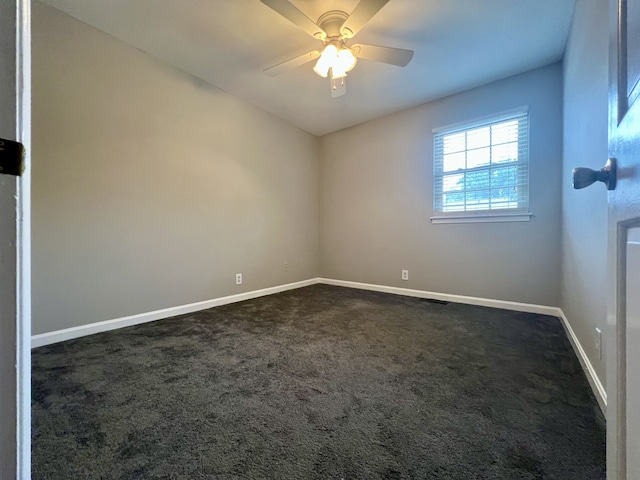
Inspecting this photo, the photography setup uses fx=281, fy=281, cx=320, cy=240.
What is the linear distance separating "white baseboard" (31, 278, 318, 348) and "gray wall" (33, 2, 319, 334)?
0.18 ft

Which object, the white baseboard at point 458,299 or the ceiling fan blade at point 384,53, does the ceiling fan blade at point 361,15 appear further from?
the white baseboard at point 458,299

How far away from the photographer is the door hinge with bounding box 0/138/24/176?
45 cm

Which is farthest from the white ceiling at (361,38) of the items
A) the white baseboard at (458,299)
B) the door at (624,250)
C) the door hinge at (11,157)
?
the white baseboard at (458,299)

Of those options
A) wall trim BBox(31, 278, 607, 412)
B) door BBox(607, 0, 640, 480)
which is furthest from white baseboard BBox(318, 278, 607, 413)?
door BBox(607, 0, 640, 480)

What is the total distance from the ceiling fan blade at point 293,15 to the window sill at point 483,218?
90.2 inches

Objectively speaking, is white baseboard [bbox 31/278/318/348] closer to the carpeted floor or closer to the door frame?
the carpeted floor

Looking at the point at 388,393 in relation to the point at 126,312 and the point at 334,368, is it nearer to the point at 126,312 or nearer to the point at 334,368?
the point at 334,368

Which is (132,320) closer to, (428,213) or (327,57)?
(327,57)

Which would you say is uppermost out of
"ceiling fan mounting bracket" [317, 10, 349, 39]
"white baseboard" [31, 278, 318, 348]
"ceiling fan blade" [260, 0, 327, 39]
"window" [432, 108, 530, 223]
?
"ceiling fan mounting bracket" [317, 10, 349, 39]

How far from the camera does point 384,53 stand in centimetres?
212

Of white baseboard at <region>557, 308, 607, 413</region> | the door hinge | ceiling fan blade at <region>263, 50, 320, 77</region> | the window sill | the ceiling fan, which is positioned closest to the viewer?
the door hinge

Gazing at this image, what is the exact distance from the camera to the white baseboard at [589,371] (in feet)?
4.30

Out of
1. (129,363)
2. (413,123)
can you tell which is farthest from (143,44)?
(413,123)

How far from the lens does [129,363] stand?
5.95 ft
